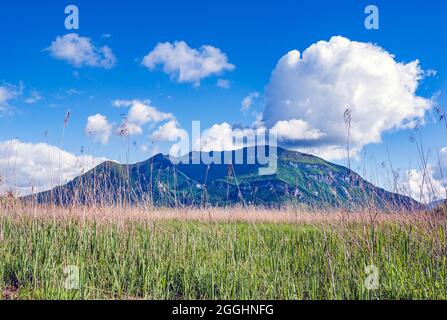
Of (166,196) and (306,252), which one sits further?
(166,196)

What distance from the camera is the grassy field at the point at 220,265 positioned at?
4.77 meters

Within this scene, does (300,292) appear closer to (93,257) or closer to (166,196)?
(93,257)

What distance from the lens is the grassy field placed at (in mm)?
4770

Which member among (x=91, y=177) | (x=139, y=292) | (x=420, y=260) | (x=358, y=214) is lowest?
(x=139, y=292)

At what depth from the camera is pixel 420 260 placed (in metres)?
Result: 5.64

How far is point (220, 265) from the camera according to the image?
543 cm

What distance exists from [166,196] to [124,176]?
113 cm
